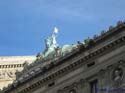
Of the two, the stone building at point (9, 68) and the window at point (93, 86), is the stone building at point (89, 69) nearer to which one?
the window at point (93, 86)

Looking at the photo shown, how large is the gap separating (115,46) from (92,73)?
4207mm

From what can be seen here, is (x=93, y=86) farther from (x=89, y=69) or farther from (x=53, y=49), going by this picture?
(x=53, y=49)

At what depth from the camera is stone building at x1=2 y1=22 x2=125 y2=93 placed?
56.2 metres

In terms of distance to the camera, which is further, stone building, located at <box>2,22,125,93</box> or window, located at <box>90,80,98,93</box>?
window, located at <box>90,80,98,93</box>

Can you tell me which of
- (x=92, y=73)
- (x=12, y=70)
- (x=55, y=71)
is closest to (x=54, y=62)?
(x=55, y=71)

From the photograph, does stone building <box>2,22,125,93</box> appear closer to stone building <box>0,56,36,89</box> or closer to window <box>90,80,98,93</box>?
window <box>90,80,98,93</box>

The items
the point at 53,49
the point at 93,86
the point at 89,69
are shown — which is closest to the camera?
the point at 93,86

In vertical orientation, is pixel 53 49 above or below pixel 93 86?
above

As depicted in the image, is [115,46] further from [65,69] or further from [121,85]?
[65,69]

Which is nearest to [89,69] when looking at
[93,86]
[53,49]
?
[93,86]

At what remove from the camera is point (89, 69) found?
5981cm

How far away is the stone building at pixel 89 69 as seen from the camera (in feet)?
184

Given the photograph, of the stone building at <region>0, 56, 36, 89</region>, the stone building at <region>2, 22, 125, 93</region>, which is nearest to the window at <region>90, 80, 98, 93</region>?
the stone building at <region>2, 22, 125, 93</region>

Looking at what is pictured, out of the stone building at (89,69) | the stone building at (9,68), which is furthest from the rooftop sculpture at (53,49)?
the stone building at (9,68)
